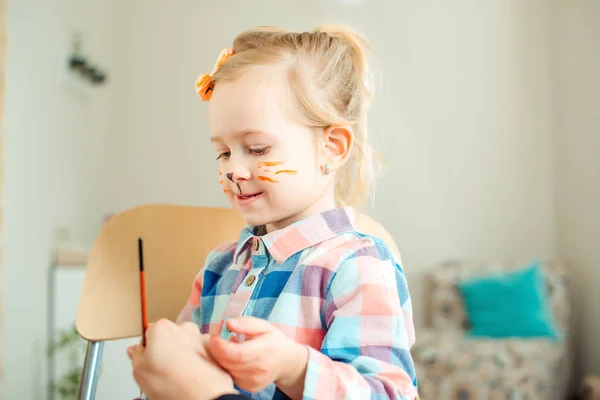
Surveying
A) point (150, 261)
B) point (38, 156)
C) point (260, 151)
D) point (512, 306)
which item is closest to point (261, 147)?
point (260, 151)

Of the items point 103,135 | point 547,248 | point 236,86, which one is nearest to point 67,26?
point 103,135

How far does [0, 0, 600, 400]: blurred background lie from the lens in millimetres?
1783

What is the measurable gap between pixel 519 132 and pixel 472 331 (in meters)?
0.90

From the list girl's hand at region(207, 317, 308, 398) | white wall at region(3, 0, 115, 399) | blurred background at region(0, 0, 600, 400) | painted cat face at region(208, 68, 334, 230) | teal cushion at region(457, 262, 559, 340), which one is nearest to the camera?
girl's hand at region(207, 317, 308, 398)

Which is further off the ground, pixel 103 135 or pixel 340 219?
pixel 103 135

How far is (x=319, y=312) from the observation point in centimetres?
48

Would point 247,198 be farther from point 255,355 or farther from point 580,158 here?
point 580,158

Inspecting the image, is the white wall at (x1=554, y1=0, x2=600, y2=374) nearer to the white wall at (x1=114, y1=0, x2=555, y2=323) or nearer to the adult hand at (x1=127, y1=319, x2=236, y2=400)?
the white wall at (x1=114, y1=0, x2=555, y2=323)

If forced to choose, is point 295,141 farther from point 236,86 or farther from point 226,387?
point 226,387

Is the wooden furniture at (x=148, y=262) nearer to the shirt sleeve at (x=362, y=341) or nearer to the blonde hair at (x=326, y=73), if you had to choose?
the blonde hair at (x=326, y=73)

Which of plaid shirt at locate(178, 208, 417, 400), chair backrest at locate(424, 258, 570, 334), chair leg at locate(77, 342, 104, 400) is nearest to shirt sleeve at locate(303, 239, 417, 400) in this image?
plaid shirt at locate(178, 208, 417, 400)

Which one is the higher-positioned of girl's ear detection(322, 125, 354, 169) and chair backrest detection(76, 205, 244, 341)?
girl's ear detection(322, 125, 354, 169)

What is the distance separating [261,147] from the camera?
1.64 ft

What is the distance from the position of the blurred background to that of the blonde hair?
1.29 m
